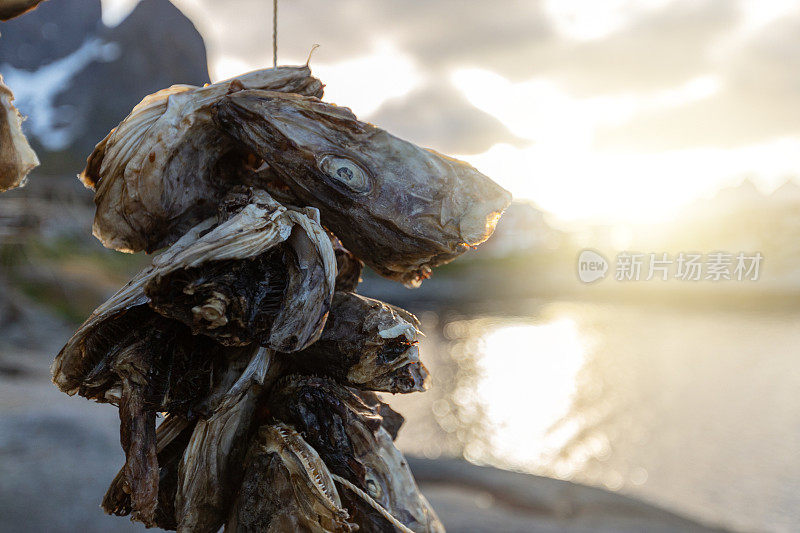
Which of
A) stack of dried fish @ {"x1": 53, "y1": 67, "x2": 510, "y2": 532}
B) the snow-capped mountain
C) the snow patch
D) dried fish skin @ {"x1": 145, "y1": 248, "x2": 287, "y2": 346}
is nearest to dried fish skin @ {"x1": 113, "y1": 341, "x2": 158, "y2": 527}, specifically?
stack of dried fish @ {"x1": 53, "y1": 67, "x2": 510, "y2": 532}

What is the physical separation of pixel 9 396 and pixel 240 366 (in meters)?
4.83

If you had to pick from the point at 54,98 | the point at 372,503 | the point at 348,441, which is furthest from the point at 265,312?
the point at 54,98

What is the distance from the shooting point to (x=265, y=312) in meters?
1.01

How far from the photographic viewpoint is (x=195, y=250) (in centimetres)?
94

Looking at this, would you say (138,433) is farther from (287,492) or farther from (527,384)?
(527,384)

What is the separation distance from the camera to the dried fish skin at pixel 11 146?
1098mm

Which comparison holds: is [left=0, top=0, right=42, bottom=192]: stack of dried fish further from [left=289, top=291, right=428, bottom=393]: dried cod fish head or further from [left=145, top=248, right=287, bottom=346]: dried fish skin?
[left=289, top=291, right=428, bottom=393]: dried cod fish head

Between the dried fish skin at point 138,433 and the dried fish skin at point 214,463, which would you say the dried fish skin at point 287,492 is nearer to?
the dried fish skin at point 214,463

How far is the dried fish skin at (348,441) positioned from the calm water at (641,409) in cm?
340

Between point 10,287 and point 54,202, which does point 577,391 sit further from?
point 54,202

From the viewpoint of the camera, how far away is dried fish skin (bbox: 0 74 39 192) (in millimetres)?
1098

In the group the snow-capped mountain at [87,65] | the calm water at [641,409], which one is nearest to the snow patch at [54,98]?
the snow-capped mountain at [87,65]

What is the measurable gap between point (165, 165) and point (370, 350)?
0.59 metres

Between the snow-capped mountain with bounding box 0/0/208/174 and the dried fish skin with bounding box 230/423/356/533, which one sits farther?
the snow-capped mountain with bounding box 0/0/208/174
